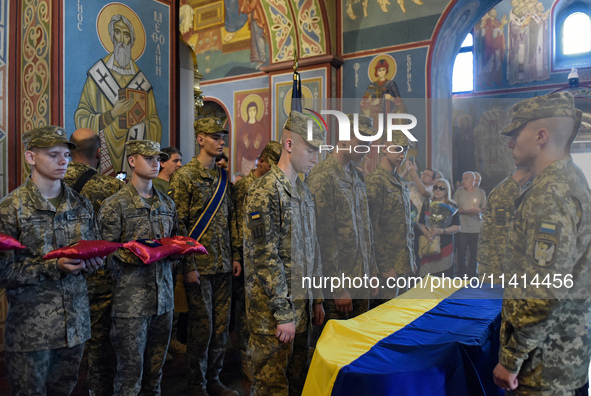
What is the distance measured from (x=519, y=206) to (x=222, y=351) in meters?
2.54

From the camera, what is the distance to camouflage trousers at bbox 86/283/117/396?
10.4ft

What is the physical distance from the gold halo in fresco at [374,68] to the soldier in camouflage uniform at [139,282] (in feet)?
16.6

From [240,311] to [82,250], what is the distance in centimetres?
209

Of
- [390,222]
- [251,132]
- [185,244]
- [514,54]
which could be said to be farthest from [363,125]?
[514,54]

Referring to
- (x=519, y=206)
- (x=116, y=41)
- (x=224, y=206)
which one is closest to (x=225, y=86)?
(x=116, y=41)

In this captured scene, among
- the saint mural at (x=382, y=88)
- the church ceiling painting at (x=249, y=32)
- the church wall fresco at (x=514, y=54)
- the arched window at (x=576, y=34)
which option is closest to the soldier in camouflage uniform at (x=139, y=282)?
the saint mural at (x=382, y=88)

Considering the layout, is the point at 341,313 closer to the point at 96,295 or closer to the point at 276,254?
the point at 276,254

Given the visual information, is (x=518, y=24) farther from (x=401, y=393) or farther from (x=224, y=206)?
(x=401, y=393)

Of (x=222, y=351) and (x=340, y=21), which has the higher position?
(x=340, y=21)

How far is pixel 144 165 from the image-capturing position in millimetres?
3064

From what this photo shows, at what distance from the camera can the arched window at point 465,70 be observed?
14656mm

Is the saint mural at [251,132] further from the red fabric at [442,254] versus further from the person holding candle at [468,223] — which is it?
the red fabric at [442,254]

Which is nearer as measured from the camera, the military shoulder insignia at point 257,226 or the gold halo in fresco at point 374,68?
the military shoulder insignia at point 257,226

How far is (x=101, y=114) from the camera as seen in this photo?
14.0ft
